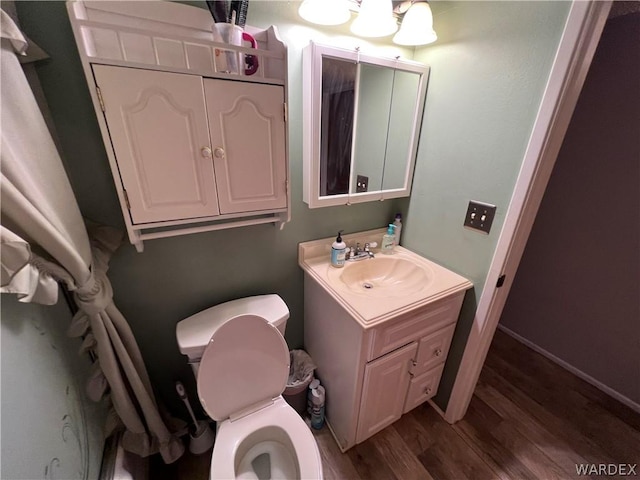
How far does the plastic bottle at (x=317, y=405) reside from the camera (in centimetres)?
132

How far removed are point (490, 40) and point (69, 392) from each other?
73.7 inches

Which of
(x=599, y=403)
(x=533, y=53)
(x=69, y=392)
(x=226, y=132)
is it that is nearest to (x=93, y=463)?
(x=69, y=392)

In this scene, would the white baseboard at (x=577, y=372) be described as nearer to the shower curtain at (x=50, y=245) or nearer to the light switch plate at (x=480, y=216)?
the light switch plate at (x=480, y=216)

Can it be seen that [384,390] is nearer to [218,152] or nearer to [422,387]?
[422,387]

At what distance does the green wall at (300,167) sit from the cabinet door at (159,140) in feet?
0.61

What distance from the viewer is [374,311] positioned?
0.96 metres

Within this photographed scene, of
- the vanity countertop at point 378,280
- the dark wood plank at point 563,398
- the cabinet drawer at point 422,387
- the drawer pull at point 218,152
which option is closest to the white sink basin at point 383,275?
the vanity countertop at point 378,280

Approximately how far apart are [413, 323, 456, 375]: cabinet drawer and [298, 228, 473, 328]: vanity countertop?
24 cm

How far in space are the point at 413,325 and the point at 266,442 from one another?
0.80m

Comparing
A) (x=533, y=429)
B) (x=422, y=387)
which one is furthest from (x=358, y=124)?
(x=533, y=429)

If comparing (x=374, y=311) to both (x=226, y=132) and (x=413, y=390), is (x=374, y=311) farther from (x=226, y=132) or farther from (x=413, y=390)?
(x=226, y=132)

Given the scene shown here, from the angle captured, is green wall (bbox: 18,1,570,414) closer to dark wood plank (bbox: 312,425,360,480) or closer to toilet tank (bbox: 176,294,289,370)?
toilet tank (bbox: 176,294,289,370)

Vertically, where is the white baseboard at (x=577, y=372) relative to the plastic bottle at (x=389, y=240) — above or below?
below

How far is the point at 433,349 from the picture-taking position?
1247 millimetres
